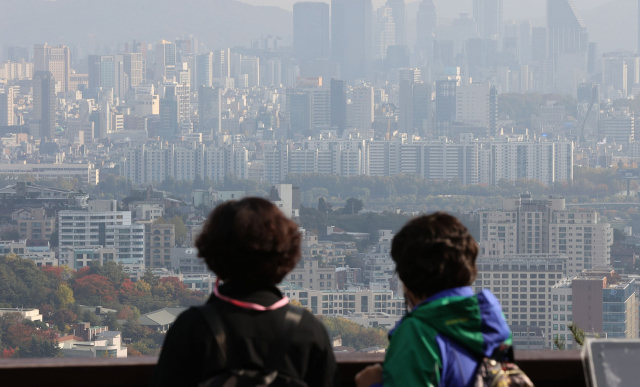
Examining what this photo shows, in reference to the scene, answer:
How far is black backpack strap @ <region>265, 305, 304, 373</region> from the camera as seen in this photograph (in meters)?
0.47

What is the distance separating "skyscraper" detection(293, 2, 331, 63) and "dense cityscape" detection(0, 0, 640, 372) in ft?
0.42

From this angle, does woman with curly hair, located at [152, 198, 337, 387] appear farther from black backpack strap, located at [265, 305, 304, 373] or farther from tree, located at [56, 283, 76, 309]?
tree, located at [56, 283, 76, 309]

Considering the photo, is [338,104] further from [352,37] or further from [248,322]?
[248,322]

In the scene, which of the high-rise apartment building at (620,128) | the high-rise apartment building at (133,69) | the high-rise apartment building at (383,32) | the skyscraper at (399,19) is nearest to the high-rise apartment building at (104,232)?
the high-rise apartment building at (620,128)

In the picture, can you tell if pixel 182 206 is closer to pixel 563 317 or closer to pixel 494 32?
pixel 563 317

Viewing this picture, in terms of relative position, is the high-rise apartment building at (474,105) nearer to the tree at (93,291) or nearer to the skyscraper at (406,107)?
the skyscraper at (406,107)

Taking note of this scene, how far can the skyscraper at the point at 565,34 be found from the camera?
4800cm

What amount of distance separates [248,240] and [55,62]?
161 feet

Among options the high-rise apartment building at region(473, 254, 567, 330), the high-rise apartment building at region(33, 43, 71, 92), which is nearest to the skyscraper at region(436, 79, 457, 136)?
the high-rise apartment building at region(33, 43, 71, 92)

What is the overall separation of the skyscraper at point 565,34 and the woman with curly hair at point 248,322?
49838 millimetres

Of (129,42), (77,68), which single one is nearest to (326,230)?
(77,68)

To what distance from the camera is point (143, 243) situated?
21.9 m

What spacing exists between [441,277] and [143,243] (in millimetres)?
21974

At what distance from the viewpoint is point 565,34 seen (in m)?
48.4
